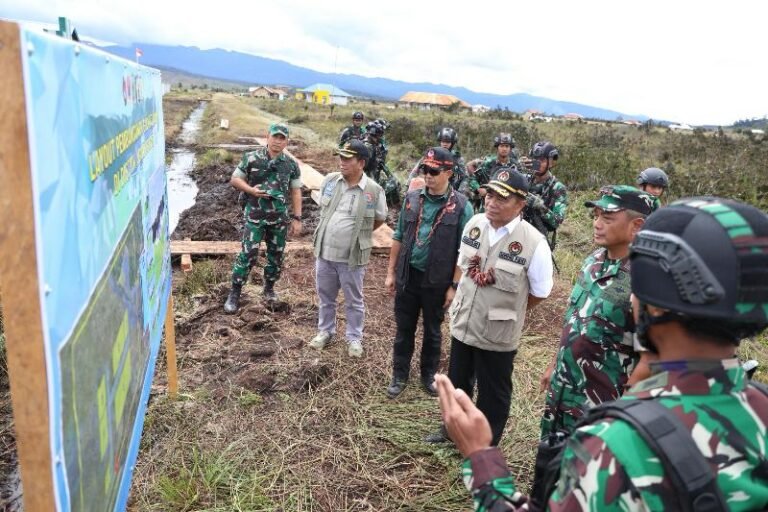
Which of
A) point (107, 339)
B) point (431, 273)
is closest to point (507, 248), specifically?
point (431, 273)

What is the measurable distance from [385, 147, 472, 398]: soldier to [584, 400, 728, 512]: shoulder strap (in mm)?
2769

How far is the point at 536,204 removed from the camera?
546 centimetres

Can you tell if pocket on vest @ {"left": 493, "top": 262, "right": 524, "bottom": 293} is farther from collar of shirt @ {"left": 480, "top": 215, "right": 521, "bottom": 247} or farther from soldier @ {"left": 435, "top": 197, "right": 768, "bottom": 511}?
soldier @ {"left": 435, "top": 197, "right": 768, "bottom": 511}

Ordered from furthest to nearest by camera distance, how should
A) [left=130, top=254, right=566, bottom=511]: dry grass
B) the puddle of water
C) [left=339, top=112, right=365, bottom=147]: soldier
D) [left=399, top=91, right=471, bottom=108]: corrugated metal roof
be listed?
[left=399, top=91, right=471, bottom=108]: corrugated metal roof → the puddle of water → [left=339, top=112, right=365, bottom=147]: soldier → [left=130, top=254, right=566, bottom=511]: dry grass

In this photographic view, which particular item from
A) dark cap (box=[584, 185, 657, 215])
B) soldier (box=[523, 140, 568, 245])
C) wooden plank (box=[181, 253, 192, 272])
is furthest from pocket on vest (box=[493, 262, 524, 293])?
wooden plank (box=[181, 253, 192, 272])

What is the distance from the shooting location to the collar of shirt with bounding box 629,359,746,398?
40.4 inches

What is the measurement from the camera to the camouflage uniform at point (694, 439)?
0.95 metres

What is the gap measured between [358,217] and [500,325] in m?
1.73

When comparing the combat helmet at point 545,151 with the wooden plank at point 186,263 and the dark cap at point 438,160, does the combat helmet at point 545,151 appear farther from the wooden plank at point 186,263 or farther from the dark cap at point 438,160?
the wooden plank at point 186,263

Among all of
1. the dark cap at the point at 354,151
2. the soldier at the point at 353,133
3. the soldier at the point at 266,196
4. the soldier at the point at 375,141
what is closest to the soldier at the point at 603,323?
the dark cap at the point at 354,151

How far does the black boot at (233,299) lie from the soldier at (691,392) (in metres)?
4.69

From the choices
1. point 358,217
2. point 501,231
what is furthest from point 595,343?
point 358,217

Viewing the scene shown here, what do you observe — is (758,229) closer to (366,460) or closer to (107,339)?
(107,339)

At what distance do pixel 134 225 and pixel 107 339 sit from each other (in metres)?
0.57
